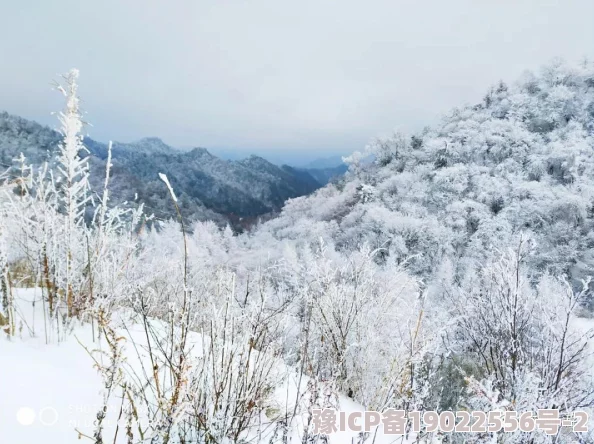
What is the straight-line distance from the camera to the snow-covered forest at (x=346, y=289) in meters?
1.84

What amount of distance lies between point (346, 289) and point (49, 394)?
3909mm

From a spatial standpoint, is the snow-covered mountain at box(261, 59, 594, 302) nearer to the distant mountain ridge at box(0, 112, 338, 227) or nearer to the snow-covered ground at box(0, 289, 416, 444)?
the snow-covered ground at box(0, 289, 416, 444)

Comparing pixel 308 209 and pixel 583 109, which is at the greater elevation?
pixel 583 109

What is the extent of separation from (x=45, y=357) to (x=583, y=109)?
47139 millimetres

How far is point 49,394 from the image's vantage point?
5.97 feet

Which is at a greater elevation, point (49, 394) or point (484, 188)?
point (484, 188)

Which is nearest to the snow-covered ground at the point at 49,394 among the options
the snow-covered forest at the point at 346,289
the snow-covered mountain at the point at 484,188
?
the snow-covered forest at the point at 346,289

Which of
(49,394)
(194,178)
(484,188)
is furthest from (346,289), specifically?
(194,178)

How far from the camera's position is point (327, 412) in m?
1.92

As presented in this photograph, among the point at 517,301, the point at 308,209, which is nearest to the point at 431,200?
the point at 308,209

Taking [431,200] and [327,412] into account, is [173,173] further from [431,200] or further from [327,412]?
[327,412]

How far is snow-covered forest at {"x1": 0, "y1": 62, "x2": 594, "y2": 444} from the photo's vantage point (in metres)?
1.84

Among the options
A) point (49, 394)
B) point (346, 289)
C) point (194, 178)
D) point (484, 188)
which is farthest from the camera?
point (194, 178)

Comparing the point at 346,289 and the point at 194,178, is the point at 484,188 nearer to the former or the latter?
the point at 346,289
